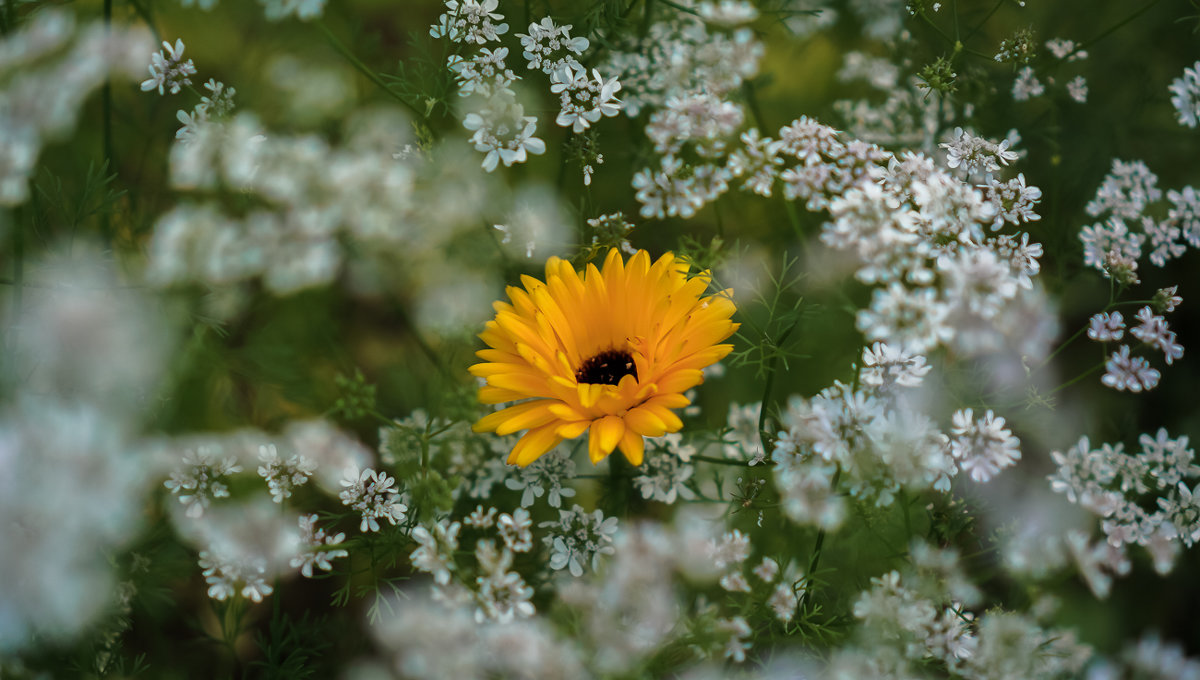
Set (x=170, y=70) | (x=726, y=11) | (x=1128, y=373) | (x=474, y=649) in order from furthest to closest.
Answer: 1. (x=726, y=11)
2. (x=170, y=70)
3. (x=1128, y=373)
4. (x=474, y=649)

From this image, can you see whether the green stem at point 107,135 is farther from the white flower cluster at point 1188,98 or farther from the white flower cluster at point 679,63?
the white flower cluster at point 1188,98

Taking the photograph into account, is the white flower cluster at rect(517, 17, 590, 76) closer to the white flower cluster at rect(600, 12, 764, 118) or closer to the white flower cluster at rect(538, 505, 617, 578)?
the white flower cluster at rect(600, 12, 764, 118)

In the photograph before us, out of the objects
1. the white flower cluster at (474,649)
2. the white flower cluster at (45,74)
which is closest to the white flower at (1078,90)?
the white flower cluster at (474,649)

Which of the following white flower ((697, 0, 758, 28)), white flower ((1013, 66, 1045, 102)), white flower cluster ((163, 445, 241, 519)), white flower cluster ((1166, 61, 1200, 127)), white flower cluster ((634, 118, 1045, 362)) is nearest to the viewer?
white flower cluster ((634, 118, 1045, 362))

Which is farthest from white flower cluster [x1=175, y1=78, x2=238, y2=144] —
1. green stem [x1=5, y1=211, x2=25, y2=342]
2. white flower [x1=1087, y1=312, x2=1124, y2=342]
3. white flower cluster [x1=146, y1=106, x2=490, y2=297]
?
white flower [x1=1087, y1=312, x2=1124, y2=342]

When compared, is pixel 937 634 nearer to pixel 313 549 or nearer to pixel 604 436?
pixel 604 436

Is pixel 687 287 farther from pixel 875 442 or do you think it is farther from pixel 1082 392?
pixel 1082 392

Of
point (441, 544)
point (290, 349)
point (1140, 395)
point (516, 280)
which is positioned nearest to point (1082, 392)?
point (1140, 395)

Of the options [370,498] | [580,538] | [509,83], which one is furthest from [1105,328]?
[370,498]
